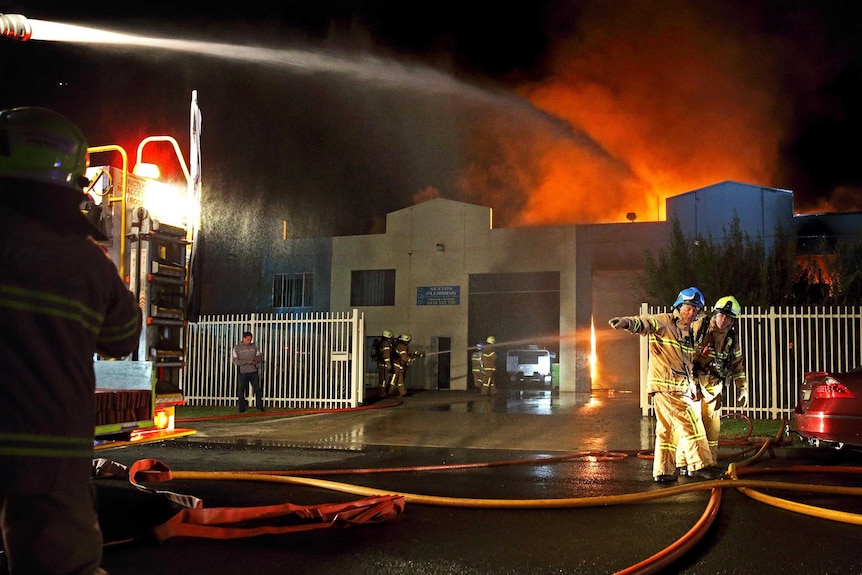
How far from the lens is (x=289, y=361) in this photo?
1436cm

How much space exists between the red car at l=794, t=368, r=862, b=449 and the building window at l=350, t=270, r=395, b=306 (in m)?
15.6

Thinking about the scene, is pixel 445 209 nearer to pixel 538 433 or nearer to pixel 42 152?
pixel 538 433

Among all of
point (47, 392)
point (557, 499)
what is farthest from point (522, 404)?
point (47, 392)

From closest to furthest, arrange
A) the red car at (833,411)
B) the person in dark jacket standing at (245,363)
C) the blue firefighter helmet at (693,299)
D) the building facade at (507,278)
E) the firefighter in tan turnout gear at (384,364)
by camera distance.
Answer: the blue firefighter helmet at (693,299)
the red car at (833,411)
the person in dark jacket standing at (245,363)
the firefighter in tan turnout gear at (384,364)
the building facade at (507,278)

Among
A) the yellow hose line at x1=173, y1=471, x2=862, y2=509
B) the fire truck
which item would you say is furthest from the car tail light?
the fire truck

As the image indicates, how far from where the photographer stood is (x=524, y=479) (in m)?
6.25

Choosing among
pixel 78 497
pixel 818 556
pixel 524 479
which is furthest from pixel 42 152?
pixel 524 479

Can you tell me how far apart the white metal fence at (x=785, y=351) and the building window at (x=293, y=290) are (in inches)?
541

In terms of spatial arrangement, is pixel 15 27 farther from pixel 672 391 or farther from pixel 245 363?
pixel 245 363

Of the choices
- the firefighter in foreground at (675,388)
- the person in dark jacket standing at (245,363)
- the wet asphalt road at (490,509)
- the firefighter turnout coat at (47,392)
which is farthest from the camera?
the person in dark jacket standing at (245,363)

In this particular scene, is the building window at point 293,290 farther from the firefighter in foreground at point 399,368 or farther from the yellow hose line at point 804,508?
the yellow hose line at point 804,508

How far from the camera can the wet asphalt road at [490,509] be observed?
3.79 m

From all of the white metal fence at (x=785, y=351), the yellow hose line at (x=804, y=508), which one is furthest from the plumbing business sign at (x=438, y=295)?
the yellow hose line at (x=804, y=508)

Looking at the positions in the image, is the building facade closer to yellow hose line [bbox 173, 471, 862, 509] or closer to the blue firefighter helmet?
the blue firefighter helmet
